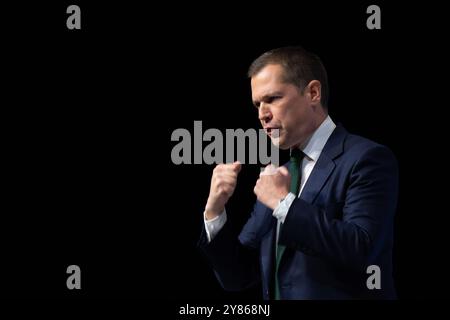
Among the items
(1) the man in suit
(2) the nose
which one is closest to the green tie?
(1) the man in suit

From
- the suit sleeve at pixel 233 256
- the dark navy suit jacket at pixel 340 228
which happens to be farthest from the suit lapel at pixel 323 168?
the suit sleeve at pixel 233 256

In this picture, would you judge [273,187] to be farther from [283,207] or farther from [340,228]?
[340,228]

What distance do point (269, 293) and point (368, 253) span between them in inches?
18.1

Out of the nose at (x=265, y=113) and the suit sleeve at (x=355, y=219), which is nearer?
the suit sleeve at (x=355, y=219)

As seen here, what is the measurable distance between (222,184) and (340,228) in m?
Result: 0.54

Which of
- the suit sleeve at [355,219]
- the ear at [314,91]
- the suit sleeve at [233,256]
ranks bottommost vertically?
the suit sleeve at [233,256]

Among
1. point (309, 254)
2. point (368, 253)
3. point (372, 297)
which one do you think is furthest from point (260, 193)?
point (372, 297)

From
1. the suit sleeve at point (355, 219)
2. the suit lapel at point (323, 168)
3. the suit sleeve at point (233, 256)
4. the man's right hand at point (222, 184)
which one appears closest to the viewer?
the suit sleeve at point (355, 219)

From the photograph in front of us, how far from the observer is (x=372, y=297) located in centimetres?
205

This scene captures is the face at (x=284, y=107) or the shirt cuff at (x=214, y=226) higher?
the face at (x=284, y=107)

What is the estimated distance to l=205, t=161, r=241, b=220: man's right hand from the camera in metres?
2.22

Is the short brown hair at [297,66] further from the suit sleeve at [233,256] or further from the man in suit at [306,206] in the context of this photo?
the suit sleeve at [233,256]

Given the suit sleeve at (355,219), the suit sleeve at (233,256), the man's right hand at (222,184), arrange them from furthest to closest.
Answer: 1. the suit sleeve at (233,256)
2. the man's right hand at (222,184)
3. the suit sleeve at (355,219)

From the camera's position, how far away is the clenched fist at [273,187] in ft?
6.61
